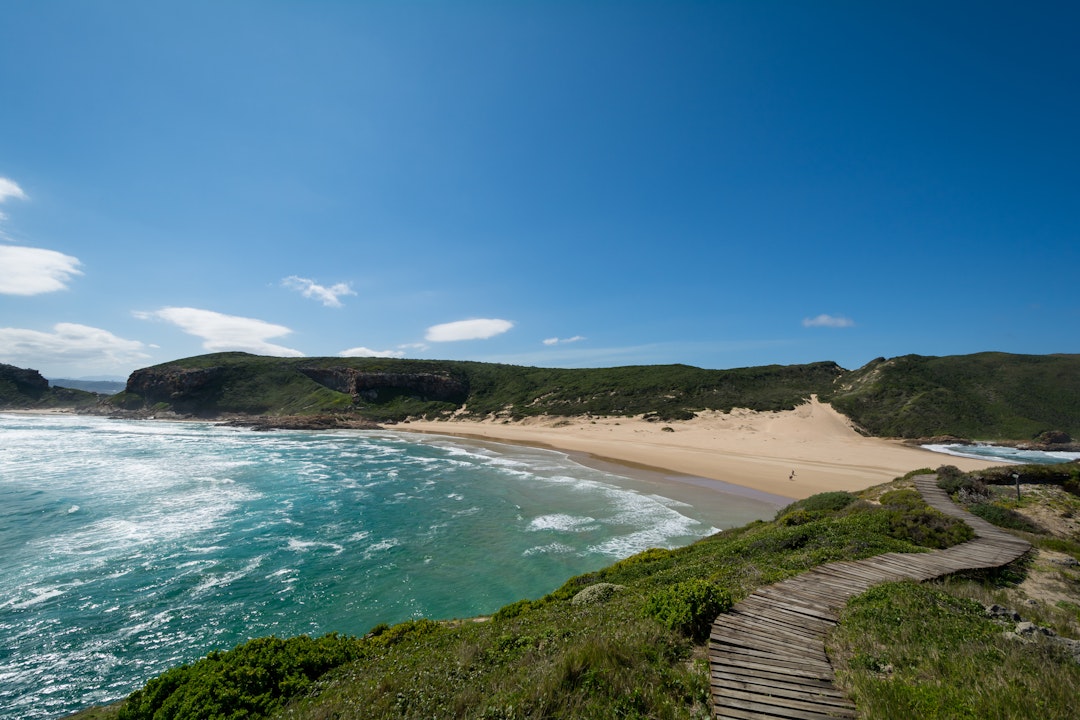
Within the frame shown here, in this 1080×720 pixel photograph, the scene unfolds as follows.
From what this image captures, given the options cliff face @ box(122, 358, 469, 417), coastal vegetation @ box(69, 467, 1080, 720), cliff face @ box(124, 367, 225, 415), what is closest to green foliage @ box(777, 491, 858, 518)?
coastal vegetation @ box(69, 467, 1080, 720)

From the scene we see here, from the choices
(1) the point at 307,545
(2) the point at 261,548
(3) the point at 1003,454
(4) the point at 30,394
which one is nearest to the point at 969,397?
(3) the point at 1003,454

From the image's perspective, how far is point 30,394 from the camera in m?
123

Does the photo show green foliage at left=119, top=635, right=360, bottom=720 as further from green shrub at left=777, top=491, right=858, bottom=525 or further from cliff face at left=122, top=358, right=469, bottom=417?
cliff face at left=122, top=358, right=469, bottom=417

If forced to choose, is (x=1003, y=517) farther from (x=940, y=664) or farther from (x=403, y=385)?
(x=403, y=385)

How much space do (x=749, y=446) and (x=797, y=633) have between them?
47.9 m

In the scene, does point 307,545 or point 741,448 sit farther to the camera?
point 741,448

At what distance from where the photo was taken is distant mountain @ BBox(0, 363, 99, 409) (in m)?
119

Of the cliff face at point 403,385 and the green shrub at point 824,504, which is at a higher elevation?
the cliff face at point 403,385

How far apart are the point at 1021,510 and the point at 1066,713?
60.5 ft

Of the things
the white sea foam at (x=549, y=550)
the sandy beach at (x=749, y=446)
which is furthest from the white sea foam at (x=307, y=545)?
the sandy beach at (x=749, y=446)

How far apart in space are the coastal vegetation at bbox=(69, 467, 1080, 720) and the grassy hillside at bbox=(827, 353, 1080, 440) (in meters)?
64.0

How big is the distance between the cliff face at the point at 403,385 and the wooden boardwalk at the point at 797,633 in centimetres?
9442

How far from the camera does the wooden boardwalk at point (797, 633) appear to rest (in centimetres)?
517

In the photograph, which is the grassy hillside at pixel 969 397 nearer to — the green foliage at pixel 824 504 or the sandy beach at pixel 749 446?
the sandy beach at pixel 749 446
